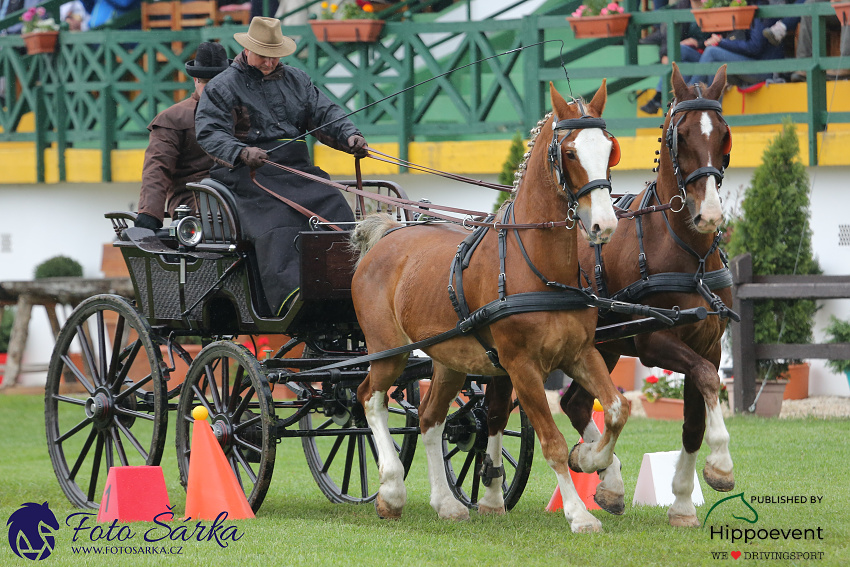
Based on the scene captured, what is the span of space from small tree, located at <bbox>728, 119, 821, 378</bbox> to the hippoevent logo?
4466 millimetres

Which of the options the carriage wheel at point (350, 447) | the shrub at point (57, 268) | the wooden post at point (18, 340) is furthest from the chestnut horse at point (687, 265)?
the shrub at point (57, 268)

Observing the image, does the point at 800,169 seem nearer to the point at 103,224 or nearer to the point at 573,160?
the point at 573,160

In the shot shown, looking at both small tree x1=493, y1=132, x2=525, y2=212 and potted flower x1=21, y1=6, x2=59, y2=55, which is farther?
potted flower x1=21, y1=6, x2=59, y2=55

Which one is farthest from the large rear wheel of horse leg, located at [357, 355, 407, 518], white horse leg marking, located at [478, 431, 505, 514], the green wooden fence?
the green wooden fence

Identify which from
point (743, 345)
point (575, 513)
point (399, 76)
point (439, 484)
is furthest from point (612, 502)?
point (399, 76)

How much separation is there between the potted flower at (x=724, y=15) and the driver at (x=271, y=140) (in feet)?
18.3

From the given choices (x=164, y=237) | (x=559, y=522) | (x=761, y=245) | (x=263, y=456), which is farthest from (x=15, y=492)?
(x=761, y=245)

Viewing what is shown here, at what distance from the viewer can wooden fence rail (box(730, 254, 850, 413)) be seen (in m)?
10.6

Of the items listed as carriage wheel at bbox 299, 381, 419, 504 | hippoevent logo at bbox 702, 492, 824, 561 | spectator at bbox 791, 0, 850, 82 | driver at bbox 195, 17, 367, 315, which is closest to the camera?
hippoevent logo at bbox 702, 492, 824, 561

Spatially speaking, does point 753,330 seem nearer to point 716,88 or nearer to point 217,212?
point 716,88

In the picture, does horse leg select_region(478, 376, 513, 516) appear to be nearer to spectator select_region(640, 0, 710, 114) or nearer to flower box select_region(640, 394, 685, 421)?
flower box select_region(640, 394, 685, 421)

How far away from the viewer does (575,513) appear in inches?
230

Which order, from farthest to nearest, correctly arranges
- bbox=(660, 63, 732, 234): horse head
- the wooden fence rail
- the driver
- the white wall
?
the white wall
the wooden fence rail
the driver
bbox=(660, 63, 732, 234): horse head

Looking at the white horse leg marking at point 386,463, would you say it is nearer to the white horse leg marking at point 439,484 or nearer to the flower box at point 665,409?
the white horse leg marking at point 439,484
